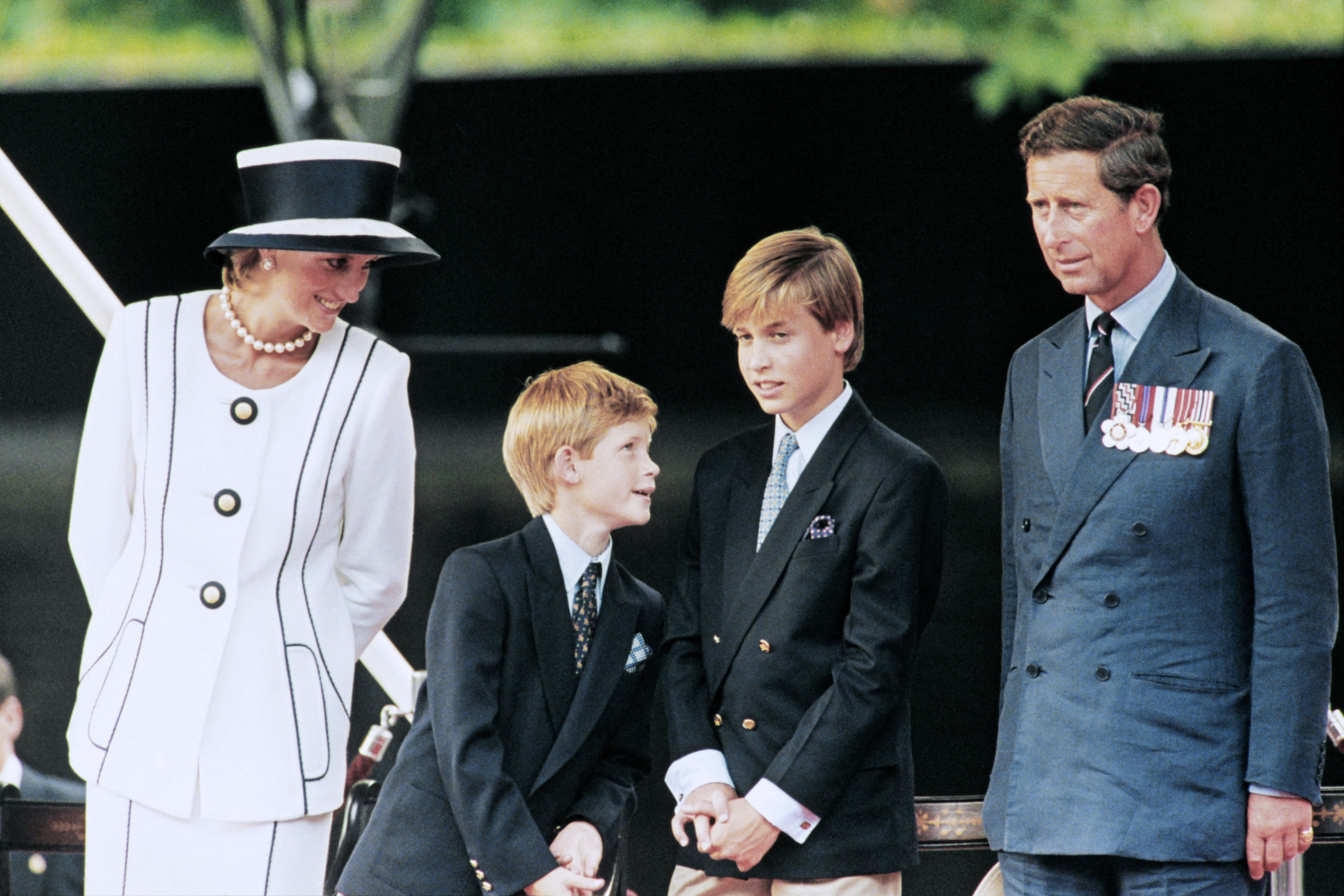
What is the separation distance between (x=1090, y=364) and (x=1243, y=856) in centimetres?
66

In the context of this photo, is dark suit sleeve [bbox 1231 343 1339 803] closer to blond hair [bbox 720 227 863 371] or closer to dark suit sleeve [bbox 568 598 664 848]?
blond hair [bbox 720 227 863 371]

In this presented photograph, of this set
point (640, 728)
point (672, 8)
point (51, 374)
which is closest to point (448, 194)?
point (672, 8)

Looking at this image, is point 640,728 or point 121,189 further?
point 121,189

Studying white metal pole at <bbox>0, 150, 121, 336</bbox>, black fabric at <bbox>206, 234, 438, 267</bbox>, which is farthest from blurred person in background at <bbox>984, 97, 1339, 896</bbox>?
white metal pole at <bbox>0, 150, 121, 336</bbox>

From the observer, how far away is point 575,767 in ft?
7.21

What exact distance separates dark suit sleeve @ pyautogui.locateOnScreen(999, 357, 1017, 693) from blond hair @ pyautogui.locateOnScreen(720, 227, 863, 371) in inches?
9.0

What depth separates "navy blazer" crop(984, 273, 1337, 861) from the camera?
78.5 inches

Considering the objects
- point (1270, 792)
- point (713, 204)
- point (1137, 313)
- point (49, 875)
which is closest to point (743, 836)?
point (1270, 792)

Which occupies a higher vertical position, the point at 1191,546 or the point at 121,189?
the point at 121,189

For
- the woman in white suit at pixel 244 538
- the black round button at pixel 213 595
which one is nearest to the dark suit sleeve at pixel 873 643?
the woman in white suit at pixel 244 538

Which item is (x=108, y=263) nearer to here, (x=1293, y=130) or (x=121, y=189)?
(x=121, y=189)

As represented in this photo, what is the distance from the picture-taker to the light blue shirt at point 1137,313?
2170 mm

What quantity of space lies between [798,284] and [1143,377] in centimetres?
48

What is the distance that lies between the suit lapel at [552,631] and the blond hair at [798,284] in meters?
0.43
